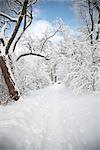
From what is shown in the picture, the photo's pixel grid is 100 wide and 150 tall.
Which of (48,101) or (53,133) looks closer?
(53,133)

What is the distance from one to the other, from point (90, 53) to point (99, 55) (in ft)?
2.36

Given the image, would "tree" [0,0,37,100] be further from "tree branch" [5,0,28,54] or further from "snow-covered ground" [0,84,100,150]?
"snow-covered ground" [0,84,100,150]

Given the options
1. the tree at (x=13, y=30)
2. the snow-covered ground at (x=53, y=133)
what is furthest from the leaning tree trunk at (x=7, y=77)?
the snow-covered ground at (x=53, y=133)

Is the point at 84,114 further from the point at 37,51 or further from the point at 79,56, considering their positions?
the point at 37,51

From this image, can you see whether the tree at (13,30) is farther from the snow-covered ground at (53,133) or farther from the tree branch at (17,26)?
the snow-covered ground at (53,133)

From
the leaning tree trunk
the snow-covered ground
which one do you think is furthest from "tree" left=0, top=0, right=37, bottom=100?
the snow-covered ground

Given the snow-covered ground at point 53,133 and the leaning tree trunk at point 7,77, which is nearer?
the snow-covered ground at point 53,133

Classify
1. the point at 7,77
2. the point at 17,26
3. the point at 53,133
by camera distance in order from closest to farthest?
the point at 53,133 < the point at 17,26 < the point at 7,77

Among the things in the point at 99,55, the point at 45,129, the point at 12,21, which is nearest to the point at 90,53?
the point at 99,55

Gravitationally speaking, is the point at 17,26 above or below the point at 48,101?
Result: above

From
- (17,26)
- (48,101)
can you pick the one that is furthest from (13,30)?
(48,101)

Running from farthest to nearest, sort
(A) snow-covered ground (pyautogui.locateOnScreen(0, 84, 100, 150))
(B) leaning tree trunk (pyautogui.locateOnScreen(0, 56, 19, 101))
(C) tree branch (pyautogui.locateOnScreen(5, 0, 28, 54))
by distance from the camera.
→ (B) leaning tree trunk (pyautogui.locateOnScreen(0, 56, 19, 101)), (C) tree branch (pyautogui.locateOnScreen(5, 0, 28, 54)), (A) snow-covered ground (pyautogui.locateOnScreen(0, 84, 100, 150))

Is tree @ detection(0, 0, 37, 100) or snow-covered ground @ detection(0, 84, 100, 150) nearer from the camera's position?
snow-covered ground @ detection(0, 84, 100, 150)

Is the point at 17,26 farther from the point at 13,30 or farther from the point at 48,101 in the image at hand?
the point at 48,101
